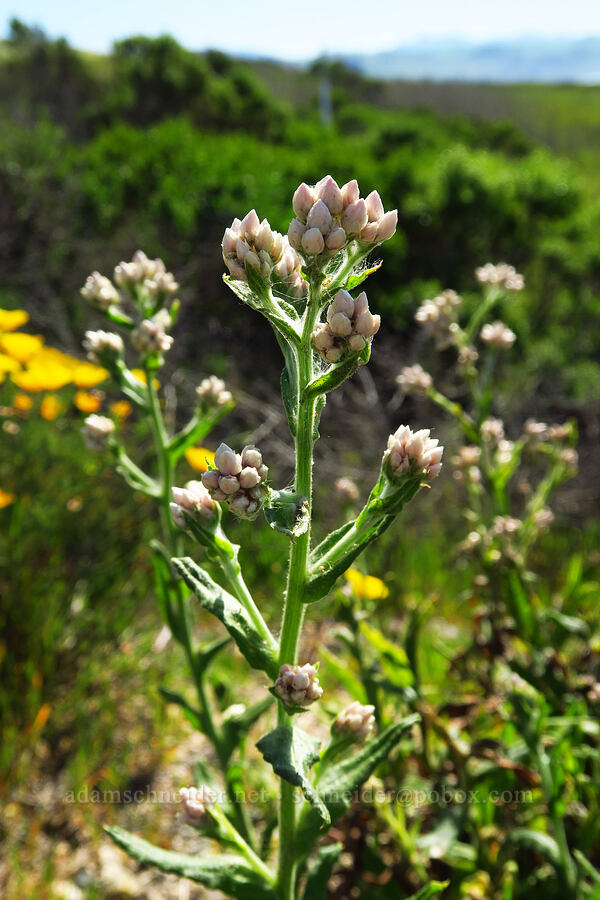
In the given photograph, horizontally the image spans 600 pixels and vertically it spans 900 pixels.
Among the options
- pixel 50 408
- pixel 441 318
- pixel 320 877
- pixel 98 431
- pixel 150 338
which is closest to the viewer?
pixel 320 877

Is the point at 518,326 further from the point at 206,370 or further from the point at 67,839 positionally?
the point at 67,839

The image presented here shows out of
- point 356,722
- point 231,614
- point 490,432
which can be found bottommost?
point 356,722

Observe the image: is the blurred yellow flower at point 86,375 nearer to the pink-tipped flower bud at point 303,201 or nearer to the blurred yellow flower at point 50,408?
the blurred yellow flower at point 50,408

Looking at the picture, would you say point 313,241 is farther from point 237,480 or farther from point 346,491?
point 346,491

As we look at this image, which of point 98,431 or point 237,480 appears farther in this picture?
point 98,431

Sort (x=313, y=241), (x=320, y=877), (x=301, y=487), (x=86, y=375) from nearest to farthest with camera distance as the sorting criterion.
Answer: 1. (x=313, y=241)
2. (x=301, y=487)
3. (x=320, y=877)
4. (x=86, y=375)

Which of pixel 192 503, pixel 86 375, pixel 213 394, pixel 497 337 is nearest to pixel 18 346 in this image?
pixel 86 375

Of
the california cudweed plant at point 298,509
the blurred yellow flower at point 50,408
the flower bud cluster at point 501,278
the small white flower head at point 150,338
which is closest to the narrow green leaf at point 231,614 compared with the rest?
the california cudweed plant at point 298,509

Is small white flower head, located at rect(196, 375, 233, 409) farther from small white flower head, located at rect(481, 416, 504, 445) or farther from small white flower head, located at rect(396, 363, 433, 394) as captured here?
small white flower head, located at rect(481, 416, 504, 445)

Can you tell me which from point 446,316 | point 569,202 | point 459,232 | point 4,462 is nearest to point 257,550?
point 4,462
